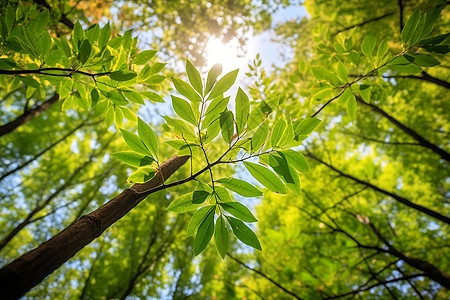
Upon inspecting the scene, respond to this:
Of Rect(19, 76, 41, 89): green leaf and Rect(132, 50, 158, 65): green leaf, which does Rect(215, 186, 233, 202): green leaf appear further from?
Rect(19, 76, 41, 89): green leaf

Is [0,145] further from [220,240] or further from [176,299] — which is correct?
[220,240]

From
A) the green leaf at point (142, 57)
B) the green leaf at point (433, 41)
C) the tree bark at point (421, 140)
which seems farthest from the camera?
the tree bark at point (421, 140)

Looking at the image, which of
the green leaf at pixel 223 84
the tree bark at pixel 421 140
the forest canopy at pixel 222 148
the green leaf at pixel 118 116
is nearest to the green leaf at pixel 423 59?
the forest canopy at pixel 222 148

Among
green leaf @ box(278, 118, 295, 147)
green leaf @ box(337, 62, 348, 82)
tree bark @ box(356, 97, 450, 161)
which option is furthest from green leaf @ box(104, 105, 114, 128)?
tree bark @ box(356, 97, 450, 161)

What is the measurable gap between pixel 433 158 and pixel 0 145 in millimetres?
7760

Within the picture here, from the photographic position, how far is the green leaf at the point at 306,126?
661 mm

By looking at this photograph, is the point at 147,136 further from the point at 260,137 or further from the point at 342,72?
the point at 342,72

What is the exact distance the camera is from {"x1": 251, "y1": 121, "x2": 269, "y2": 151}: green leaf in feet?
2.02

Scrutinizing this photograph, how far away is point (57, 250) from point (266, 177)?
51cm

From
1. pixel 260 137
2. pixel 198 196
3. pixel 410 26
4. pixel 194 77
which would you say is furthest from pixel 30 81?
pixel 410 26

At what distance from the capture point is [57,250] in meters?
0.38

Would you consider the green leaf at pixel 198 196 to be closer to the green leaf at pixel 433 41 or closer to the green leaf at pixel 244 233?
the green leaf at pixel 244 233

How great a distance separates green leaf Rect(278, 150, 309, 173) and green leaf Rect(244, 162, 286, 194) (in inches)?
2.7

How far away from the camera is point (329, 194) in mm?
3025
